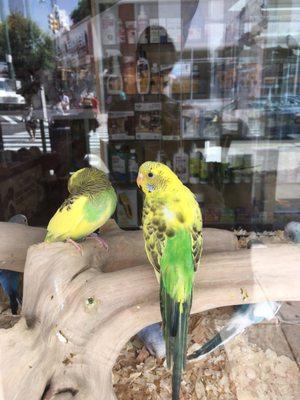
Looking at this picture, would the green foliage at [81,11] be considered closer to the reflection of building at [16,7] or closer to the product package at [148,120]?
the reflection of building at [16,7]

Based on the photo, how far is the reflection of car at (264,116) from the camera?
6.61 ft

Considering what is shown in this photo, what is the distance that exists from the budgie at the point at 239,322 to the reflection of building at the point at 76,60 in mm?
1607

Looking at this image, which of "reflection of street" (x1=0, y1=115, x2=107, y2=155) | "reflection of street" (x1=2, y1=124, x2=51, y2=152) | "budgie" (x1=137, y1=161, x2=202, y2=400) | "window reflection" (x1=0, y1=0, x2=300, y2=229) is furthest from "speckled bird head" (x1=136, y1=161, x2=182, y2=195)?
"reflection of street" (x1=2, y1=124, x2=51, y2=152)

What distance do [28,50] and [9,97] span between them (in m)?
0.29

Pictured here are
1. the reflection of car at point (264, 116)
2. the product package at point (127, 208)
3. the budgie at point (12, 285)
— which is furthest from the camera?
the reflection of car at point (264, 116)

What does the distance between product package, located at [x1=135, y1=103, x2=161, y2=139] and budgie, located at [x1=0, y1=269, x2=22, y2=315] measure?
1261mm

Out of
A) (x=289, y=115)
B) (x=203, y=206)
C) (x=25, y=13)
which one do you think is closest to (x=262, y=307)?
(x=203, y=206)

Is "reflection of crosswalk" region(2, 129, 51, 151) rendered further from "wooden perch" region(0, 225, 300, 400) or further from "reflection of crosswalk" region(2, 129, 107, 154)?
"wooden perch" region(0, 225, 300, 400)

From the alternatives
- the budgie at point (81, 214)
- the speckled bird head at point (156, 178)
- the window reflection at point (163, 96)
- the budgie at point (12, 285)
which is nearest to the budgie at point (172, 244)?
the speckled bird head at point (156, 178)

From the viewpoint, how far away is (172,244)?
519 mm

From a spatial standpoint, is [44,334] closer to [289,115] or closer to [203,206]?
[203,206]

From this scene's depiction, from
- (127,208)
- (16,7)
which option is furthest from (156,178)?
(16,7)

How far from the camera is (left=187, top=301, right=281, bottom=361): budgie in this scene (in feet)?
2.49

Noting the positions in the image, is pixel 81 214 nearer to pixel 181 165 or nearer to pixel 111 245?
pixel 111 245
